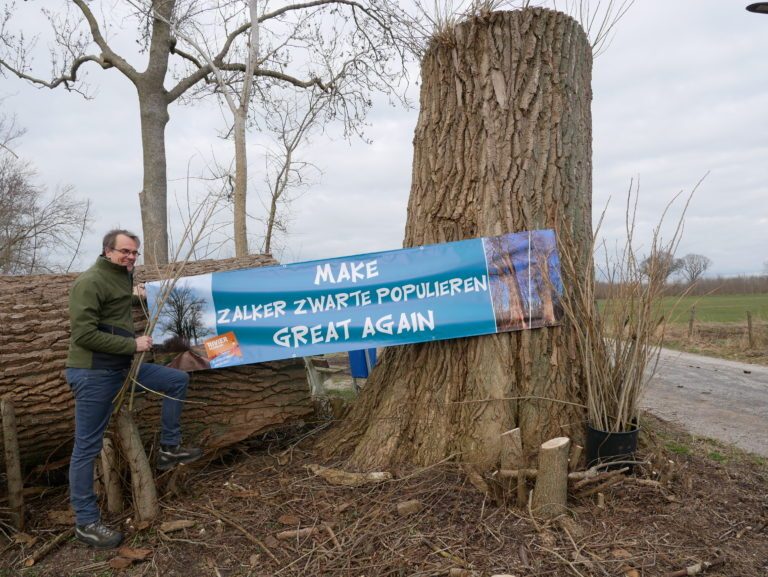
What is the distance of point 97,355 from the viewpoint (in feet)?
11.0

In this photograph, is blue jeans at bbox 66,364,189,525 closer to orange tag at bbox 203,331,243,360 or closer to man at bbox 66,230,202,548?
man at bbox 66,230,202,548

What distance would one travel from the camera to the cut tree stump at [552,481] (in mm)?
3062

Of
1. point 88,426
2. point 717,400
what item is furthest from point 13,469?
point 717,400

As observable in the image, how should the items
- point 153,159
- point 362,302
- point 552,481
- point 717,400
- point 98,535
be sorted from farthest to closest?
point 153,159 < point 717,400 < point 362,302 < point 98,535 < point 552,481

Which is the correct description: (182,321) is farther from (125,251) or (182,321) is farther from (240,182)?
(240,182)

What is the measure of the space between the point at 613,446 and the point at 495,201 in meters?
1.77

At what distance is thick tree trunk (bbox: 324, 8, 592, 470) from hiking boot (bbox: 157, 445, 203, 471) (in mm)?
1010

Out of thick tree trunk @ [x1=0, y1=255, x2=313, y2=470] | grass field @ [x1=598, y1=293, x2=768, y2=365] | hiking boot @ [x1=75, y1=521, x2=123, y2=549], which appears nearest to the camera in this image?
hiking boot @ [x1=75, y1=521, x2=123, y2=549]

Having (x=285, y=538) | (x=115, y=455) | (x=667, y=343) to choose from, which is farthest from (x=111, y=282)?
(x=667, y=343)

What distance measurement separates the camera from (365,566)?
9.30 ft

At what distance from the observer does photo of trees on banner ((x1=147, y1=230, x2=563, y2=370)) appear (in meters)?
3.78

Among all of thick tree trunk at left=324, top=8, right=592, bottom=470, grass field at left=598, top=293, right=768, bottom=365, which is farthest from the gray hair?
grass field at left=598, top=293, right=768, bottom=365

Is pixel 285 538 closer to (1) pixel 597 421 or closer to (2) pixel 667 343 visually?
(1) pixel 597 421

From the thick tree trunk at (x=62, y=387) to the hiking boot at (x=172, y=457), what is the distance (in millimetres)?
264
